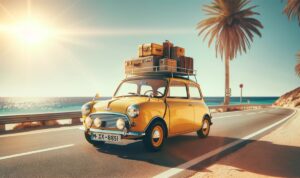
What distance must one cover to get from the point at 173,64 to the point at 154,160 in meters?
3.02

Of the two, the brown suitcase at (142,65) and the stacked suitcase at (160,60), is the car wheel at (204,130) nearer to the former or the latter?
the stacked suitcase at (160,60)

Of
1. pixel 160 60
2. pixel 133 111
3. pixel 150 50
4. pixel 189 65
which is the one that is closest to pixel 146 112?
pixel 133 111

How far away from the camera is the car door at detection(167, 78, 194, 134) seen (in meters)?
6.51

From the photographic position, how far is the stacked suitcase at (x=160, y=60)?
23.4ft

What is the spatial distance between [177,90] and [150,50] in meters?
1.39

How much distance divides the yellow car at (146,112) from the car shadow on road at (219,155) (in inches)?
14.5

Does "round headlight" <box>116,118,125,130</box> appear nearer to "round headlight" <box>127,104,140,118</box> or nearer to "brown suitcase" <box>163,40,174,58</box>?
"round headlight" <box>127,104,140,118</box>

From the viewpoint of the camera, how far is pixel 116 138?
18.0ft

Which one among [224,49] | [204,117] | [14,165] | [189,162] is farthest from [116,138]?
[224,49]

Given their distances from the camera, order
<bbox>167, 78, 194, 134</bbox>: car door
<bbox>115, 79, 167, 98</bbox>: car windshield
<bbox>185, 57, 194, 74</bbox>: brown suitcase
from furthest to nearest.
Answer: <bbox>185, 57, 194, 74</bbox>: brown suitcase → <bbox>115, 79, 167, 98</bbox>: car windshield → <bbox>167, 78, 194, 134</bbox>: car door

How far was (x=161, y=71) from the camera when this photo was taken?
7016 mm

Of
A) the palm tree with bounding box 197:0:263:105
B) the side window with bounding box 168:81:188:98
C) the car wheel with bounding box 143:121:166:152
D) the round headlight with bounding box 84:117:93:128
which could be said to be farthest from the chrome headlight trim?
the palm tree with bounding box 197:0:263:105

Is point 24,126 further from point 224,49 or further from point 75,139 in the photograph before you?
point 224,49

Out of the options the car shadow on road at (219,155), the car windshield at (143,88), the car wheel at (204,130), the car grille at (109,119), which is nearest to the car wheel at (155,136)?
the car shadow on road at (219,155)
